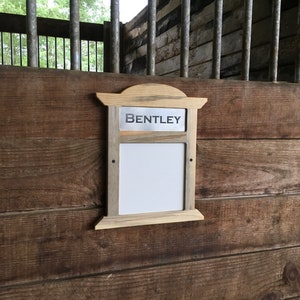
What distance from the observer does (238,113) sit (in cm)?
96

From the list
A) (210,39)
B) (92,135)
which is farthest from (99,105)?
(210,39)

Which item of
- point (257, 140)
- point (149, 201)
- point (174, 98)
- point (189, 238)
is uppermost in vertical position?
point (174, 98)

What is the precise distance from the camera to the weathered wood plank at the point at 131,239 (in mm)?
785

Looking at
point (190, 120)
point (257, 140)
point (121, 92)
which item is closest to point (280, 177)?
point (257, 140)

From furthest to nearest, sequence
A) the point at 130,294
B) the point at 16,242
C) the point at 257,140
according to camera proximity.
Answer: the point at 257,140 → the point at 130,294 → the point at 16,242

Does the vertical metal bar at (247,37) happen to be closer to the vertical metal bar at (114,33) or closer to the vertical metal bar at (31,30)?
the vertical metal bar at (114,33)

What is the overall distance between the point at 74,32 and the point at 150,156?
37 centimetres

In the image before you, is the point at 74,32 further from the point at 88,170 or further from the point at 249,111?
the point at 249,111

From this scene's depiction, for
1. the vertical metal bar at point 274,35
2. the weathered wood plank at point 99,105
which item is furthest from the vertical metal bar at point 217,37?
the vertical metal bar at point 274,35

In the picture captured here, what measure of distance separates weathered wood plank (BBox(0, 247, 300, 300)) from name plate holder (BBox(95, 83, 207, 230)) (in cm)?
15

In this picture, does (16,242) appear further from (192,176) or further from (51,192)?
(192,176)

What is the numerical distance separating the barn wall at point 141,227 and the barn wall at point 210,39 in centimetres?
29

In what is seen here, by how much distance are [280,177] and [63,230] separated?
658mm

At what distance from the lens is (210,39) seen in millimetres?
1830
